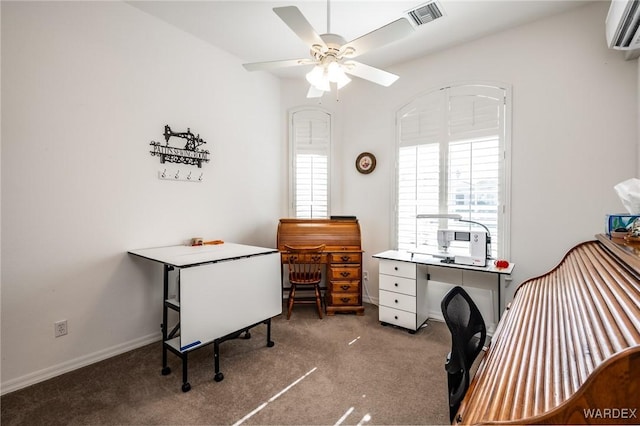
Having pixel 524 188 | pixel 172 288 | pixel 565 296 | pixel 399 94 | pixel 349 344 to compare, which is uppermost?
pixel 399 94

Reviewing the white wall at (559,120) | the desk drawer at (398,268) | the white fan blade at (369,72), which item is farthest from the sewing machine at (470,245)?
the white fan blade at (369,72)

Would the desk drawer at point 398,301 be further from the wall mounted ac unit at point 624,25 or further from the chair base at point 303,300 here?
the wall mounted ac unit at point 624,25

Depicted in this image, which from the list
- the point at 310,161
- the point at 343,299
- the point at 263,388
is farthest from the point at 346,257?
the point at 263,388

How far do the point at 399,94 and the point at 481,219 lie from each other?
1749mm

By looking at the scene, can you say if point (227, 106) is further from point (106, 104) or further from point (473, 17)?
point (473, 17)

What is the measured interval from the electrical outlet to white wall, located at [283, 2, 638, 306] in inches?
151

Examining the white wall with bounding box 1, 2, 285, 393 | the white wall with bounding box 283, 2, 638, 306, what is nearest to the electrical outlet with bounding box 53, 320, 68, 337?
the white wall with bounding box 1, 2, 285, 393

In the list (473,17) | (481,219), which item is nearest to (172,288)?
(481,219)

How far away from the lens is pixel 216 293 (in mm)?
2131

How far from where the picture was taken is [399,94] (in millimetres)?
3486

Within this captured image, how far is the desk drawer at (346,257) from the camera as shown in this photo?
11.0 feet

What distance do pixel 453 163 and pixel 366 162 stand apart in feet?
3.50

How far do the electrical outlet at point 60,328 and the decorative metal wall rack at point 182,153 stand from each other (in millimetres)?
1369

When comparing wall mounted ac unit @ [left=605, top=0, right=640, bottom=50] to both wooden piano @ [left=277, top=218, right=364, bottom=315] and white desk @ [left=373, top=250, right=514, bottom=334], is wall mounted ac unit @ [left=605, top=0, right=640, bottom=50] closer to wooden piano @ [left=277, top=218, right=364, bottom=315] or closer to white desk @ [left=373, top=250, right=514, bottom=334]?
white desk @ [left=373, top=250, right=514, bottom=334]
